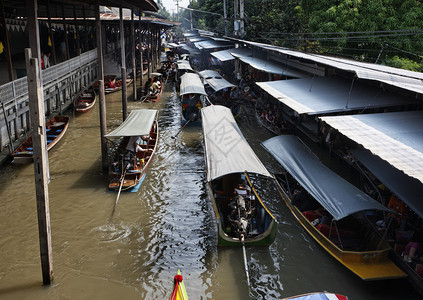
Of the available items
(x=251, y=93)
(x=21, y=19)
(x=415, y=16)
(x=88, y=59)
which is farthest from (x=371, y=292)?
(x=21, y=19)

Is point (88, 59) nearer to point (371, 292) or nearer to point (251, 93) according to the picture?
point (251, 93)

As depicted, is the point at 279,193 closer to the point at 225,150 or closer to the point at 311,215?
the point at 311,215

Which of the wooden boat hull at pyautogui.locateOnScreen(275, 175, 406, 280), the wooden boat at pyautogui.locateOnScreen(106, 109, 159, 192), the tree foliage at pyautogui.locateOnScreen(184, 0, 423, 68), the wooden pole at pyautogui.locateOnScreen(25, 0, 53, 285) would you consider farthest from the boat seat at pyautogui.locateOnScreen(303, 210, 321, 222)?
the tree foliage at pyautogui.locateOnScreen(184, 0, 423, 68)

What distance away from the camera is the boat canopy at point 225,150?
29.6ft

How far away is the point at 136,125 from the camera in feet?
42.8

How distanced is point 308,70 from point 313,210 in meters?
10.2

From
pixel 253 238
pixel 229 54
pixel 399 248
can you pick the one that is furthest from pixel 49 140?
pixel 229 54

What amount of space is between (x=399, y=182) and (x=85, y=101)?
1704cm

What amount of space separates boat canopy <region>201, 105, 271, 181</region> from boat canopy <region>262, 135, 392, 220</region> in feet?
3.92

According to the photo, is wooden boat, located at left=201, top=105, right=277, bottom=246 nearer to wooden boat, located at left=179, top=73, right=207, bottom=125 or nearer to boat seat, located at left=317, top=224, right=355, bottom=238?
boat seat, located at left=317, top=224, right=355, bottom=238

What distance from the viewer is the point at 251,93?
906 inches

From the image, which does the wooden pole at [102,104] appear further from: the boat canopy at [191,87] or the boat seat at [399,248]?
the boat seat at [399,248]

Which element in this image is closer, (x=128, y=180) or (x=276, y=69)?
(x=128, y=180)

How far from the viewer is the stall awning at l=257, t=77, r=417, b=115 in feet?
37.0
